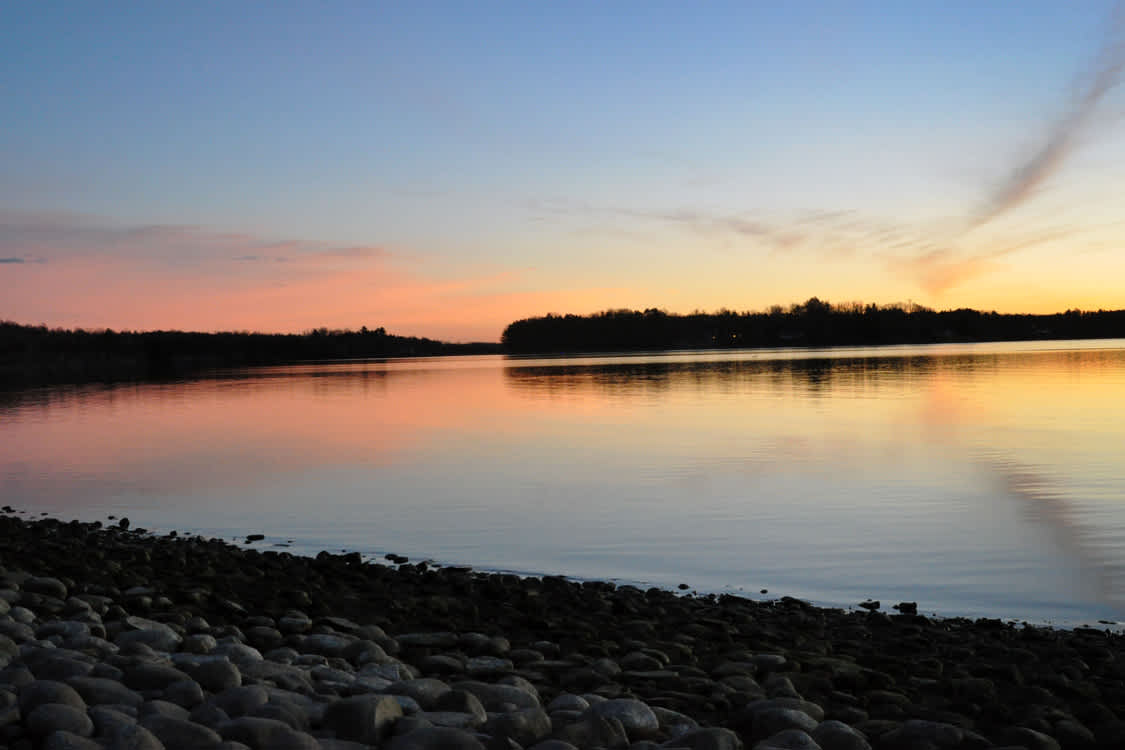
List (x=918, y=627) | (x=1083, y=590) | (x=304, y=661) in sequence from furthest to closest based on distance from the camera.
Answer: (x=1083, y=590) < (x=918, y=627) < (x=304, y=661)

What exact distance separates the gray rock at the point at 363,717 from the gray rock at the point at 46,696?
1.24 m

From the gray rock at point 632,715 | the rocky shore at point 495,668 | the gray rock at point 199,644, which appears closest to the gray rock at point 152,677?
the rocky shore at point 495,668

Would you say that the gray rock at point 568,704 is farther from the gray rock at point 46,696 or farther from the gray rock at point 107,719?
the gray rock at point 46,696

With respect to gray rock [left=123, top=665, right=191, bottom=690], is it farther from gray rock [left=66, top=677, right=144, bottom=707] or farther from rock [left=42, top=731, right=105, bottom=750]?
rock [left=42, top=731, right=105, bottom=750]

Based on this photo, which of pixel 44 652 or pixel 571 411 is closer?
pixel 44 652

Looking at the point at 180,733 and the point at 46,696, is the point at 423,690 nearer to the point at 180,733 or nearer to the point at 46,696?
the point at 180,733

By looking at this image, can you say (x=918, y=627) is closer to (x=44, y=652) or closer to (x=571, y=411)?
(x=44, y=652)

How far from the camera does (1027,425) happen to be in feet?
93.9

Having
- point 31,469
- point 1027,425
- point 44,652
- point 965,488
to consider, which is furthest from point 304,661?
point 1027,425

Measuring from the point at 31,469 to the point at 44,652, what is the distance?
69.0ft

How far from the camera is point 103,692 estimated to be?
5105 mm

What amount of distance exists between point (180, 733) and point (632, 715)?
233cm

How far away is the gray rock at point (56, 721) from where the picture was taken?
4.50 m

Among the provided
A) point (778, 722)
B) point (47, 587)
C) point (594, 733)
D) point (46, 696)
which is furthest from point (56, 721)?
point (47, 587)
